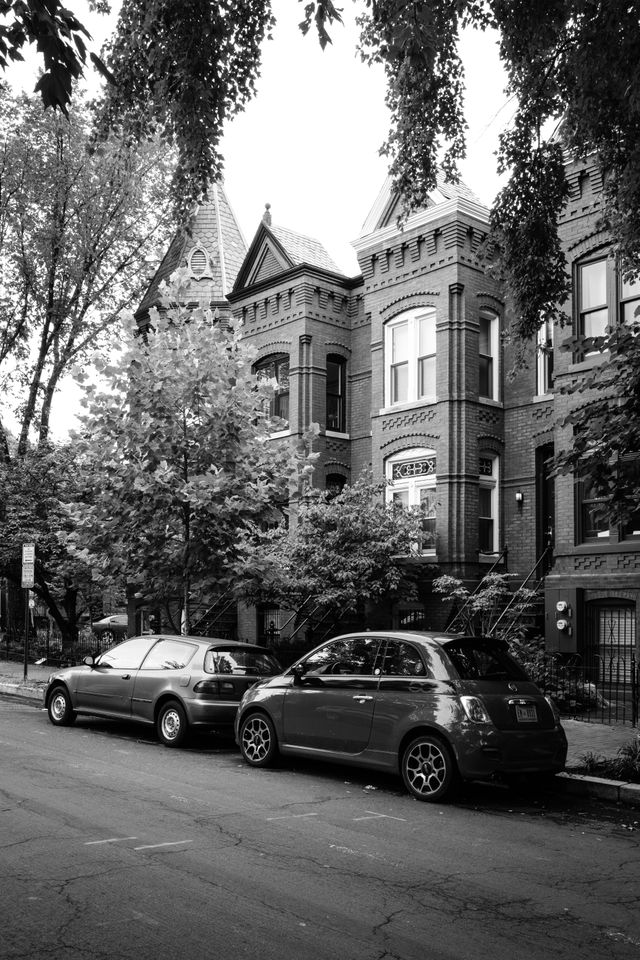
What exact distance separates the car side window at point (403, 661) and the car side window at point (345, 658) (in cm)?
18

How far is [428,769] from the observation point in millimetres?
8734

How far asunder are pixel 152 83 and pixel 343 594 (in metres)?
11.2

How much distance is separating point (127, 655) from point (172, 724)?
4.90ft

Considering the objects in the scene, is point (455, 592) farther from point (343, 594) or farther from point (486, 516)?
point (486, 516)

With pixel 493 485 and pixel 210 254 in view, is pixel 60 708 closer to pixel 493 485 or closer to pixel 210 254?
pixel 493 485

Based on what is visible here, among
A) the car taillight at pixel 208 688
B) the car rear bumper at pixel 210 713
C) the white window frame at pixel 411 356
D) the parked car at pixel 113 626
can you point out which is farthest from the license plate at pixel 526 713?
the parked car at pixel 113 626

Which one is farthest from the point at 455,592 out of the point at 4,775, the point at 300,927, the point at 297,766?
the point at 300,927

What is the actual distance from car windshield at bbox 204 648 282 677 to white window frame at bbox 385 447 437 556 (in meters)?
8.57

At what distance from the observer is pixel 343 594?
18.2 meters

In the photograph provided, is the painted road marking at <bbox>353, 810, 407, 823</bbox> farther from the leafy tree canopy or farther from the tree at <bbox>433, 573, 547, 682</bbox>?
the tree at <bbox>433, 573, 547, 682</bbox>

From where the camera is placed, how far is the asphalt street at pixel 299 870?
4.82m

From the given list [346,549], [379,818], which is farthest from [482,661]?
[346,549]

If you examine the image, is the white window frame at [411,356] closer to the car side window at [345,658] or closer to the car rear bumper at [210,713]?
the car rear bumper at [210,713]

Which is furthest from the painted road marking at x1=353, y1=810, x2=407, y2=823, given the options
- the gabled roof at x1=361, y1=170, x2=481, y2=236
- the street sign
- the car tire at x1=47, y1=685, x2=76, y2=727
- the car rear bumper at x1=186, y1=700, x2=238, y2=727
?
the gabled roof at x1=361, y1=170, x2=481, y2=236
